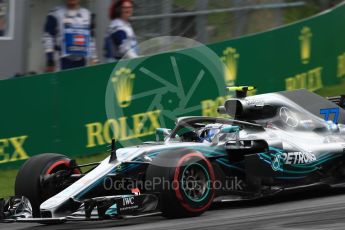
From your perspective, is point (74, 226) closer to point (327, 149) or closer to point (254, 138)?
point (254, 138)

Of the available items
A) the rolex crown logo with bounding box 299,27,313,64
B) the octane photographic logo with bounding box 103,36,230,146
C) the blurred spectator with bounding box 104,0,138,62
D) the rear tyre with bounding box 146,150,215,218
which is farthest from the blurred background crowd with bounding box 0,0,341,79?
the rear tyre with bounding box 146,150,215,218

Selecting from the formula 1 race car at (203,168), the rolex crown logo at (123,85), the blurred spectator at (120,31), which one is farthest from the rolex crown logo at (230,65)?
the formula 1 race car at (203,168)

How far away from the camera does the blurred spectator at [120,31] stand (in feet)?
41.8

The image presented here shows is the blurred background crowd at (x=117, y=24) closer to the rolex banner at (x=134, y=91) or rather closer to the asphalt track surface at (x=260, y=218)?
the rolex banner at (x=134, y=91)

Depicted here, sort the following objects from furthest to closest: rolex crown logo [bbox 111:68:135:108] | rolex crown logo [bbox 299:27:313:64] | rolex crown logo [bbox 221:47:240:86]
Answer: rolex crown logo [bbox 299:27:313:64], rolex crown logo [bbox 221:47:240:86], rolex crown logo [bbox 111:68:135:108]

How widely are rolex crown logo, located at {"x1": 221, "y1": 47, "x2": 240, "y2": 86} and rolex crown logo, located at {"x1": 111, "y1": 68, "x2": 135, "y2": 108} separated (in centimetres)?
217

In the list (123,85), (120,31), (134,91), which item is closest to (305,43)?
(120,31)

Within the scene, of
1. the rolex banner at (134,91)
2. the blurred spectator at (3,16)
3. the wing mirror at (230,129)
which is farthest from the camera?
the blurred spectator at (3,16)

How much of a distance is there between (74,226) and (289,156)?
89.6 inches

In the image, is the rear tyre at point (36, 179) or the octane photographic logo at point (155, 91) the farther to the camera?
the octane photographic logo at point (155, 91)

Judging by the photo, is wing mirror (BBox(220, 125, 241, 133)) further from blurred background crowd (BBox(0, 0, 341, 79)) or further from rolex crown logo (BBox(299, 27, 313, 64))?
rolex crown logo (BBox(299, 27, 313, 64))

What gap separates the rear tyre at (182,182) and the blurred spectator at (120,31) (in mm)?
4728

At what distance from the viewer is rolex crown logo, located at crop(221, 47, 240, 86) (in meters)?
14.0

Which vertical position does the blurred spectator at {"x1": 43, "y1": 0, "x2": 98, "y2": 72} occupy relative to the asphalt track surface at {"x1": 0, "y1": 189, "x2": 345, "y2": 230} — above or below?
above
